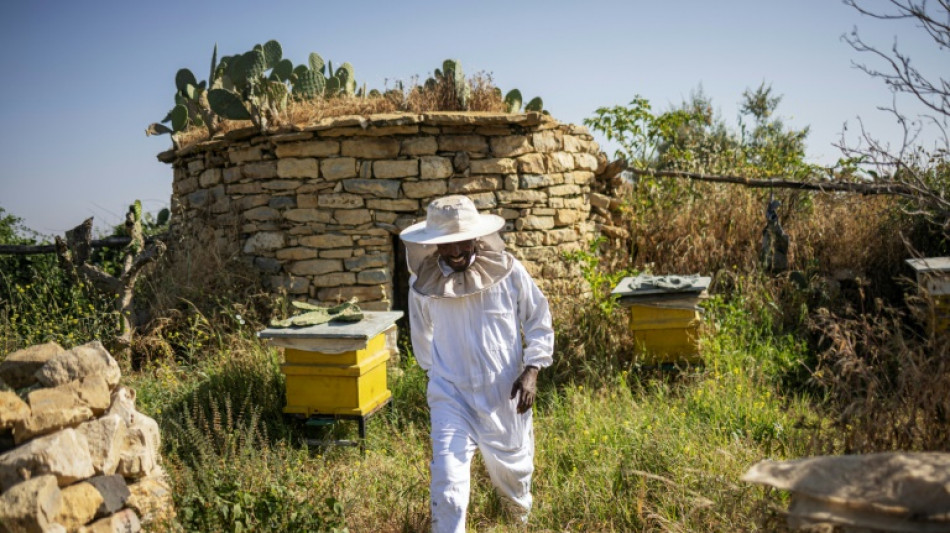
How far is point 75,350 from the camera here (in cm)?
391

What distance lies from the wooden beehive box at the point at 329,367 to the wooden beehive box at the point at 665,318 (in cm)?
222

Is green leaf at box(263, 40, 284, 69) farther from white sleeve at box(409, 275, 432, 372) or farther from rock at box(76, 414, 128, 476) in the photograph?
rock at box(76, 414, 128, 476)

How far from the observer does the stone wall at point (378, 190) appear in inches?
303

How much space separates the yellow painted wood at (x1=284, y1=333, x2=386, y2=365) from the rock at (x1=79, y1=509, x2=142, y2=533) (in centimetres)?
186

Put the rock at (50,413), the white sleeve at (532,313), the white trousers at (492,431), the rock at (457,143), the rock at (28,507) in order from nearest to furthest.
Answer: the rock at (28,507)
the rock at (50,413)
the white trousers at (492,431)
the white sleeve at (532,313)
the rock at (457,143)

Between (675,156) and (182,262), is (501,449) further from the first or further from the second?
(675,156)

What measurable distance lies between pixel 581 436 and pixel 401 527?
156cm

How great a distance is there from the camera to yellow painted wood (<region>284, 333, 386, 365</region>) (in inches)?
213

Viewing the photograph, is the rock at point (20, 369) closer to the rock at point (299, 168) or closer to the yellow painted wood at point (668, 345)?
the rock at point (299, 168)

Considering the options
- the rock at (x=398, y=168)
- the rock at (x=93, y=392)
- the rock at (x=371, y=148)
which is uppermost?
the rock at (x=371, y=148)

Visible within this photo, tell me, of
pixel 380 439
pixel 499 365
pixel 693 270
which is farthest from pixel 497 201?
pixel 499 365

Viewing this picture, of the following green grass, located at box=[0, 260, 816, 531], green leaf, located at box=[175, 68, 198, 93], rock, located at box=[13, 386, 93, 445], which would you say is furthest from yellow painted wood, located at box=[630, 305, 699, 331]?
green leaf, located at box=[175, 68, 198, 93]

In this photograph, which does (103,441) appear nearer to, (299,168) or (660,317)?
(660,317)

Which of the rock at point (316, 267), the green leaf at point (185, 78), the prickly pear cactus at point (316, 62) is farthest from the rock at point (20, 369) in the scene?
the green leaf at point (185, 78)
